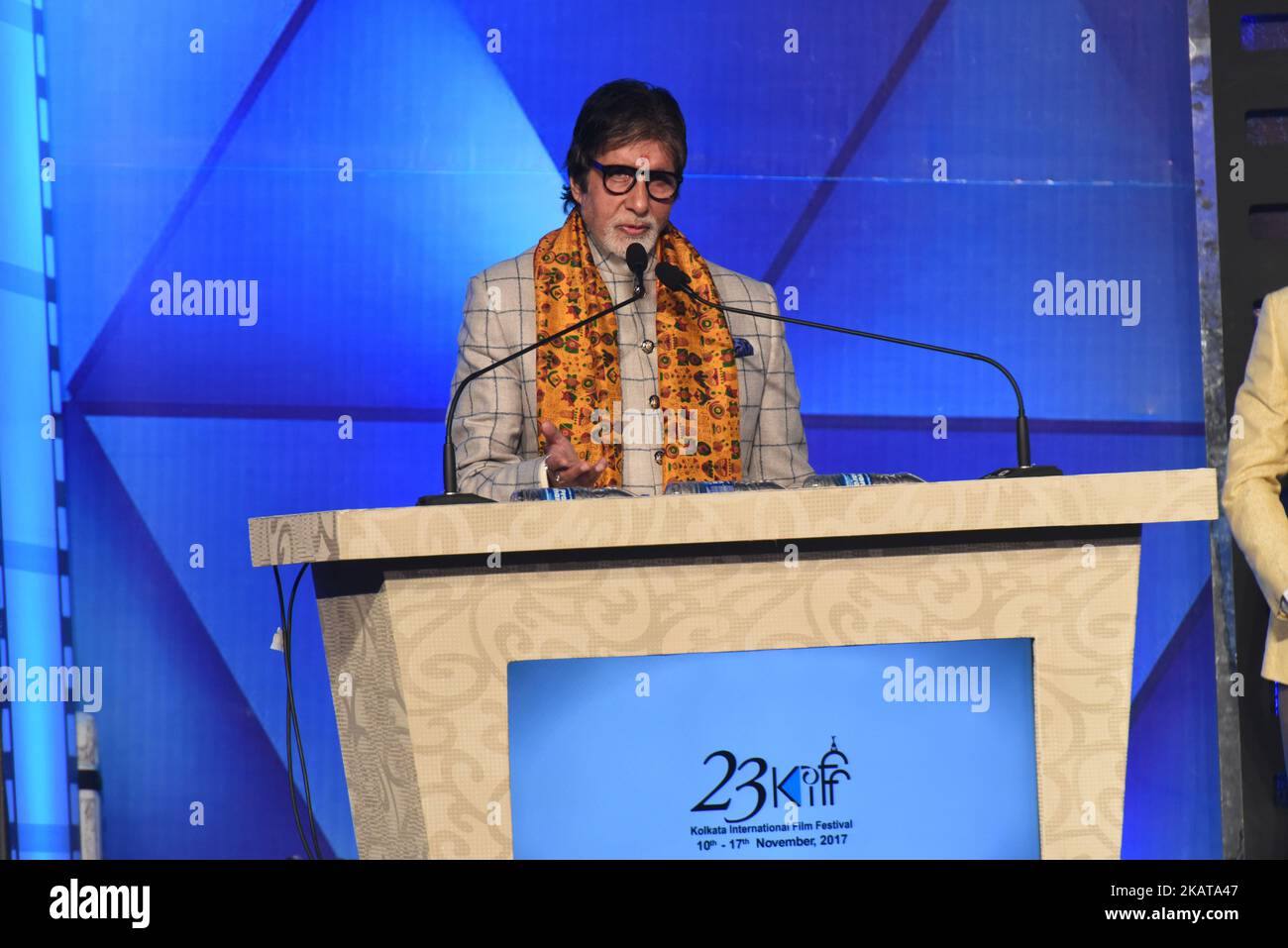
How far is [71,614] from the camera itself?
3.50 metres

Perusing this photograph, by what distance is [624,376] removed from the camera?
2857 millimetres

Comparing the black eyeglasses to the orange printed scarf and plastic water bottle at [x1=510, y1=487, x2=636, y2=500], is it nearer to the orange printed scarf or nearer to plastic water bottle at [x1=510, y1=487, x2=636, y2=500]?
the orange printed scarf

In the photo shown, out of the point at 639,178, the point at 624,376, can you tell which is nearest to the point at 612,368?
the point at 624,376

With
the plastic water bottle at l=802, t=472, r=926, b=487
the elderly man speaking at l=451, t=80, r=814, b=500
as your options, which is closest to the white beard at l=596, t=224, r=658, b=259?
the elderly man speaking at l=451, t=80, r=814, b=500

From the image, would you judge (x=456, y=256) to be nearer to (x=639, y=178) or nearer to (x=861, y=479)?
(x=639, y=178)

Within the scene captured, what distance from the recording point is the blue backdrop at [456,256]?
3.52 m

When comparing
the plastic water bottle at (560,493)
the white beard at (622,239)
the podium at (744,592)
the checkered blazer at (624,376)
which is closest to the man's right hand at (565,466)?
the plastic water bottle at (560,493)

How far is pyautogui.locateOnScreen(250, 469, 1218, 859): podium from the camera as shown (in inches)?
67.7

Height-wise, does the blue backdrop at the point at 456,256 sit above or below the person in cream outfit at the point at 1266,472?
above

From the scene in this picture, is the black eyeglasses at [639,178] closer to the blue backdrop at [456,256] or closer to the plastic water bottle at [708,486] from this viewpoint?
the blue backdrop at [456,256]

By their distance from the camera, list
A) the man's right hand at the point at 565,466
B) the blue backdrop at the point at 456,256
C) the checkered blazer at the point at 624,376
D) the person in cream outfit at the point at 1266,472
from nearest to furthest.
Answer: the man's right hand at the point at 565,466, the person in cream outfit at the point at 1266,472, the checkered blazer at the point at 624,376, the blue backdrop at the point at 456,256

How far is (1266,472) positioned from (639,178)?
1.33 meters

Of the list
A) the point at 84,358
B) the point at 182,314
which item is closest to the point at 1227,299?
the point at 182,314

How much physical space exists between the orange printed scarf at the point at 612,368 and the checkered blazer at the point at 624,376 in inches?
0.9
